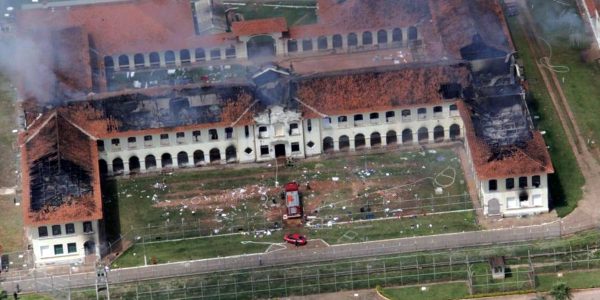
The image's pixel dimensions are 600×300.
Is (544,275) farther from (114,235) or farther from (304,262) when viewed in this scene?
(114,235)

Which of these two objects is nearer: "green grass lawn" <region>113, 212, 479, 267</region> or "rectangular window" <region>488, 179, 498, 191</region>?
"green grass lawn" <region>113, 212, 479, 267</region>

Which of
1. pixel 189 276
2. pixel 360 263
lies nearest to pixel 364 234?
pixel 360 263

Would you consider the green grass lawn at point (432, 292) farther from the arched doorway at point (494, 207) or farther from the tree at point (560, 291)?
the arched doorway at point (494, 207)

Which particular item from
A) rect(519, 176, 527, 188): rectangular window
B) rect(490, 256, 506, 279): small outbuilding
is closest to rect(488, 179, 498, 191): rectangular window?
rect(519, 176, 527, 188): rectangular window

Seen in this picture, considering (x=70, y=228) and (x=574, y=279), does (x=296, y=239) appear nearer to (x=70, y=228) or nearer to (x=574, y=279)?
(x=70, y=228)

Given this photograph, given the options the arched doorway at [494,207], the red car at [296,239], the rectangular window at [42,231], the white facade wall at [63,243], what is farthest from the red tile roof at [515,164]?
the rectangular window at [42,231]

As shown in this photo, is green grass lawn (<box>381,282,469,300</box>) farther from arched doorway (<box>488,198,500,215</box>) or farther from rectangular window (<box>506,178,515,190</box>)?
rectangular window (<box>506,178,515,190</box>)

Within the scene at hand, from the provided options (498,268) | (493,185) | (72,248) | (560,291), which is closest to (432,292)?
(498,268)
